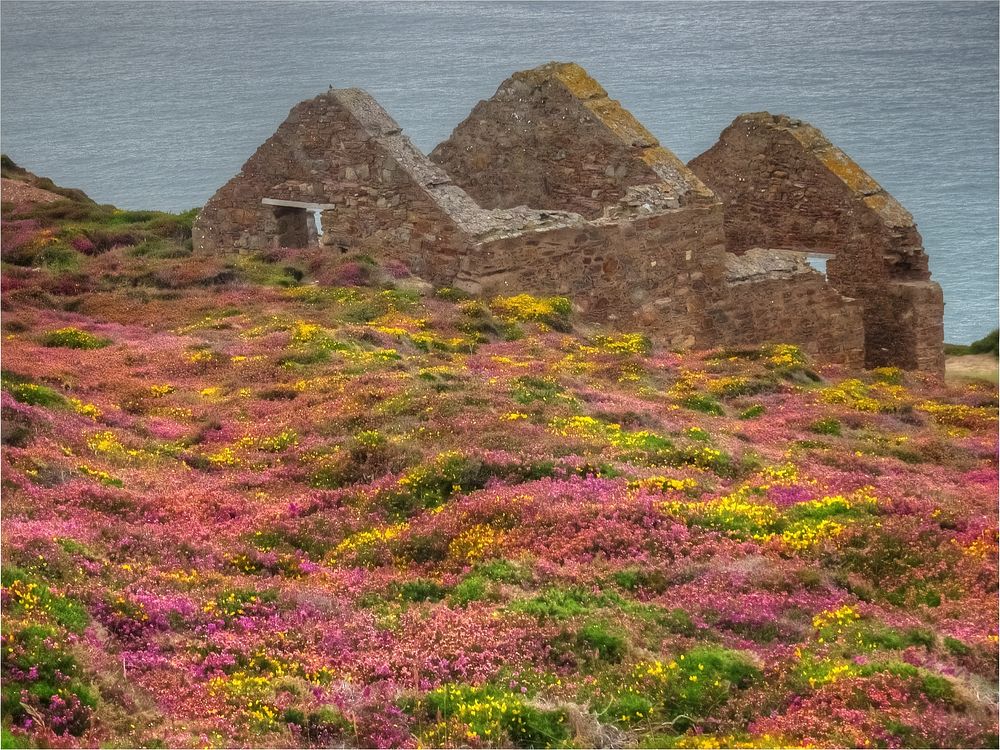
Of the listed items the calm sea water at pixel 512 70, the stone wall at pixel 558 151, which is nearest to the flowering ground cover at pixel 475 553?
the stone wall at pixel 558 151

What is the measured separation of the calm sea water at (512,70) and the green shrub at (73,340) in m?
33.6

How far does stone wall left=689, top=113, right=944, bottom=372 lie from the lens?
102ft

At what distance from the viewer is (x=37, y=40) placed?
148375mm

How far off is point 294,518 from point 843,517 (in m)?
5.76

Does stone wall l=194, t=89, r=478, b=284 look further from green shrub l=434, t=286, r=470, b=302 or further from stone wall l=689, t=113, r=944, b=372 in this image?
stone wall l=689, t=113, r=944, b=372

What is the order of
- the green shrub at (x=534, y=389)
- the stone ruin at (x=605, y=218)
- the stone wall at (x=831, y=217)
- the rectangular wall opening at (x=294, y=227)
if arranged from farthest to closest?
the rectangular wall opening at (x=294, y=227)
the stone wall at (x=831, y=217)
the stone ruin at (x=605, y=218)
the green shrub at (x=534, y=389)

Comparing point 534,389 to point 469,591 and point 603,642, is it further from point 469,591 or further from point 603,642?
point 603,642

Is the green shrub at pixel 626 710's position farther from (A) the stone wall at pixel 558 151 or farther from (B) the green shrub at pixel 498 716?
(A) the stone wall at pixel 558 151

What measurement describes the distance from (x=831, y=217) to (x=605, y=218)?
21.5 ft

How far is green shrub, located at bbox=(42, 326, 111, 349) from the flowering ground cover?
0.35ft

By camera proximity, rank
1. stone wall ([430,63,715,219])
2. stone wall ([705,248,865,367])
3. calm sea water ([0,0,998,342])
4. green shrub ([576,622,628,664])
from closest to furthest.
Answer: green shrub ([576,622,628,664]) < stone wall ([705,248,865,367]) < stone wall ([430,63,715,219]) < calm sea water ([0,0,998,342])

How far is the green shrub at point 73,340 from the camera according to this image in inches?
898

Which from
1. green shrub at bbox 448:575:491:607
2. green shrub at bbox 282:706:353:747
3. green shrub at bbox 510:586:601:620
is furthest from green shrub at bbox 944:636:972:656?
green shrub at bbox 282:706:353:747

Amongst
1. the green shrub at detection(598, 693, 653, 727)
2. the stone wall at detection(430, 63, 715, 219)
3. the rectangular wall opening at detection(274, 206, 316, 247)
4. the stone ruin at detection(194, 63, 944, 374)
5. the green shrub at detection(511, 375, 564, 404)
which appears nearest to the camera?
the green shrub at detection(598, 693, 653, 727)
